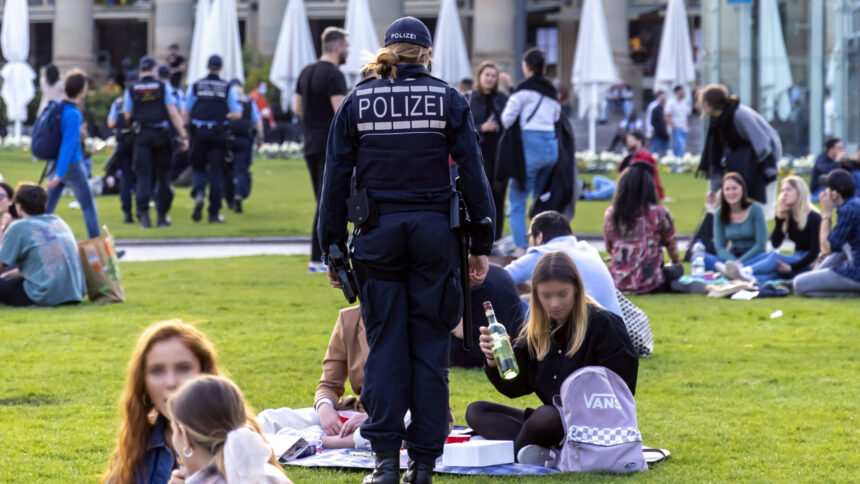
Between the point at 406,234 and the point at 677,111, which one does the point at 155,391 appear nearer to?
the point at 406,234

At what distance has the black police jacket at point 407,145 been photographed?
5.45 m

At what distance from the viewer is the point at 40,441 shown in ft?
21.0

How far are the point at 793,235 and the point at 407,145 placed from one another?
26.5ft

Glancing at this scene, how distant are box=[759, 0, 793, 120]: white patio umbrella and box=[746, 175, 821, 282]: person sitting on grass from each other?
15471 mm

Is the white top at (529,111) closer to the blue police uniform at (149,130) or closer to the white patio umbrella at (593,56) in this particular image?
the blue police uniform at (149,130)

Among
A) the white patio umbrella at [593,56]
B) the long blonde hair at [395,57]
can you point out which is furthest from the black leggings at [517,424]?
the white patio umbrella at [593,56]

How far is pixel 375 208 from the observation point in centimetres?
545

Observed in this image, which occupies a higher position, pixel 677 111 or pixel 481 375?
pixel 677 111

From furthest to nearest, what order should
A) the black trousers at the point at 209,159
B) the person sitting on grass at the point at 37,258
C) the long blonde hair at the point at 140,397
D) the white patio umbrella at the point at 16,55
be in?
the white patio umbrella at the point at 16,55
the black trousers at the point at 209,159
the person sitting on grass at the point at 37,258
the long blonde hair at the point at 140,397

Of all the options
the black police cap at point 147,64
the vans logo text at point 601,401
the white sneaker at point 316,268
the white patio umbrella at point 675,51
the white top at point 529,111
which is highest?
the white patio umbrella at point 675,51

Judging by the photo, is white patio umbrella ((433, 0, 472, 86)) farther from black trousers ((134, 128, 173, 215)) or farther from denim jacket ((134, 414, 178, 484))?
denim jacket ((134, 414, 178, 484))

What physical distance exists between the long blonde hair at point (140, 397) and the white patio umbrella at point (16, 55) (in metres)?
27.5

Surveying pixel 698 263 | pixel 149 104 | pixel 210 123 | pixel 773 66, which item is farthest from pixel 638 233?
pixel 773 66

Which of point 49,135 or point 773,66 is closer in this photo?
point 49,135
